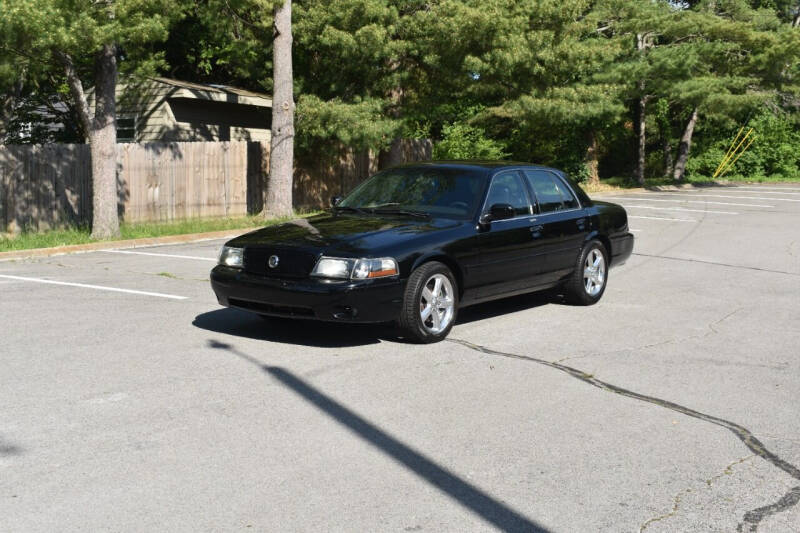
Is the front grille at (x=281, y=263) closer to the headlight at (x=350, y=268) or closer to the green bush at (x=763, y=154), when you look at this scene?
the headlight at (x=350, y=268)

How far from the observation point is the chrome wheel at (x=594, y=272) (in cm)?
1059

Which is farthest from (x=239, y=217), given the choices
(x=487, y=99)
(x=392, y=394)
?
(x=392, y=394)

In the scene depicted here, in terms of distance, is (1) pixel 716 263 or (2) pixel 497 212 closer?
(2) pixel 497 212

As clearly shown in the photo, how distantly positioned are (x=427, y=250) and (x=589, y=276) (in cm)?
297

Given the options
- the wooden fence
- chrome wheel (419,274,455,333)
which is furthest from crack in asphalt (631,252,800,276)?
the wooden fence

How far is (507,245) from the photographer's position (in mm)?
9266

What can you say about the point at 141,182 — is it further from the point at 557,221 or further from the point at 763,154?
the point at 763,154

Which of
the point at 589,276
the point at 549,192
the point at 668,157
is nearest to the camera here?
the point at 549,192

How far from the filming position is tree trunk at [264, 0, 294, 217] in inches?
805

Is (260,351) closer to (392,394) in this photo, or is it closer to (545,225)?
(392,394)

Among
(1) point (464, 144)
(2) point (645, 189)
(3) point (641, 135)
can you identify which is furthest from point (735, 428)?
(3) point (641, 135)

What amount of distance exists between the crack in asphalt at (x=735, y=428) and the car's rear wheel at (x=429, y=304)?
237 mm

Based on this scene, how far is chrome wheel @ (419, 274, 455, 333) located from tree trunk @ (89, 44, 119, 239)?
10132 millimetres

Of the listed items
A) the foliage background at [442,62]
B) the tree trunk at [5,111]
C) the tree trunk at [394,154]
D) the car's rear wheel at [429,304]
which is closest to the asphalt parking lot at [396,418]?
the car's rear wheel at [429,304]
